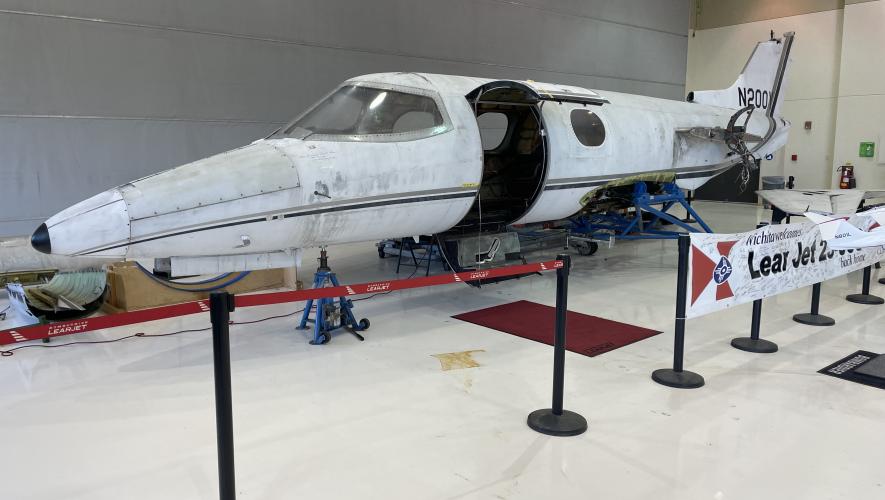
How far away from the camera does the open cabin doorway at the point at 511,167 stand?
7.71m

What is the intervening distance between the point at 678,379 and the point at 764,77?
9.64 m

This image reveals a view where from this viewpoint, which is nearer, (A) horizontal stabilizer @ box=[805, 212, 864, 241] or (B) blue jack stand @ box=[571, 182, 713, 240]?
(A) horizontal stabilizer @ box=[805, 212, 864, 241]

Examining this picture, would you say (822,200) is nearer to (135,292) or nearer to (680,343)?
(680,343)

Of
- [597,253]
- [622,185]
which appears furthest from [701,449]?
[597,253]

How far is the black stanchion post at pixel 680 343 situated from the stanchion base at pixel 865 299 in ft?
13.0

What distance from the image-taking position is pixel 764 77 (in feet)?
39.6

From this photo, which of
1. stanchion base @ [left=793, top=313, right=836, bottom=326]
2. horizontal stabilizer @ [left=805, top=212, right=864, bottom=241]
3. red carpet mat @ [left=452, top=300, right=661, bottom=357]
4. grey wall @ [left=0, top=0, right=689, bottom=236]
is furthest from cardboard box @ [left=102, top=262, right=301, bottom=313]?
stanchion base @ [left=793, top=313, right=836, bottom=326]

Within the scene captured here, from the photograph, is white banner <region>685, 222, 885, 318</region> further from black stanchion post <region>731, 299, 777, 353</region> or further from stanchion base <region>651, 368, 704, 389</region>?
stanchion base <region>651, 368, 704, 389</region>

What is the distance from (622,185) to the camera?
8.91 metres

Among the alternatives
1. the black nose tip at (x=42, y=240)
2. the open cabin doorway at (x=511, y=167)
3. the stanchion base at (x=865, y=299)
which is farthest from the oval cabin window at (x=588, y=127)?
the black nose tip at (x=42, y=240)

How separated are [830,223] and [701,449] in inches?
119

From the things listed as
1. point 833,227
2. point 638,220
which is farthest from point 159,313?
point 638,220

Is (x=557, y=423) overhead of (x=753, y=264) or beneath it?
beneath

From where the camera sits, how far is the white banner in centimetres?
465
